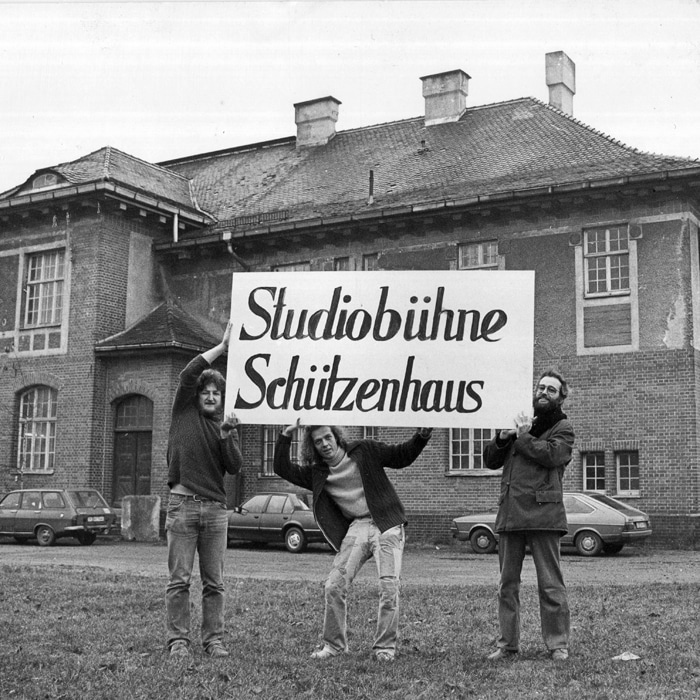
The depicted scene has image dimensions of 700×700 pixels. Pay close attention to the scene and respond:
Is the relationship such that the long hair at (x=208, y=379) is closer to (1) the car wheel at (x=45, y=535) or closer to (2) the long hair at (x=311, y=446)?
(2) the long hair at (x=311, y=446)

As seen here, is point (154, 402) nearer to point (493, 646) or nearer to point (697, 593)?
point (697, 593)

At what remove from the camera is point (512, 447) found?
278 inches

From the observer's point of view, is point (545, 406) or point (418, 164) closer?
point (545, 406)

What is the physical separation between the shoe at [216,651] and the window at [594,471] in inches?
635

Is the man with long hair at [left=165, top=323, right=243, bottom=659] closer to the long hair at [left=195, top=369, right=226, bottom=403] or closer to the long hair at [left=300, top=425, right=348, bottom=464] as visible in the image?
the long hair at [left=195, top=369, right=226, bottom=403]

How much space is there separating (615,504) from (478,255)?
692 centimetres

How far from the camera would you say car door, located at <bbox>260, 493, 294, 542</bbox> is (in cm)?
2095

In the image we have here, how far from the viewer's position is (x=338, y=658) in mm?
6855

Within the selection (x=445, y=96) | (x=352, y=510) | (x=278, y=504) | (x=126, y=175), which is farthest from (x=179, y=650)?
(x=445, y=96)

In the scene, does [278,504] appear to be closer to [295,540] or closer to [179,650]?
[295,540]

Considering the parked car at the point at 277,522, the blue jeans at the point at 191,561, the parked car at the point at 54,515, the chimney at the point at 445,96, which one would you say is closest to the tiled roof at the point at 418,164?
the chimney at the point at 445,96

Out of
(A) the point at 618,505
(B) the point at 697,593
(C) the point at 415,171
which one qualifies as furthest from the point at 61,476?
(B) the point at 697,593

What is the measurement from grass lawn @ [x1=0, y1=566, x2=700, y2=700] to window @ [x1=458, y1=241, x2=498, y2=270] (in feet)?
43.3

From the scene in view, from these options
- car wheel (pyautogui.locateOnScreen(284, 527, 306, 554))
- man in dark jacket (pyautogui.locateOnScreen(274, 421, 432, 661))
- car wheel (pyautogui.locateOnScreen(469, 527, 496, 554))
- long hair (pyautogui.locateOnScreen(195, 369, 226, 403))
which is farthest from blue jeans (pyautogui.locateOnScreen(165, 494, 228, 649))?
car wheel (pyautogui.locateOnScreen(469, 527, 496, 554))
